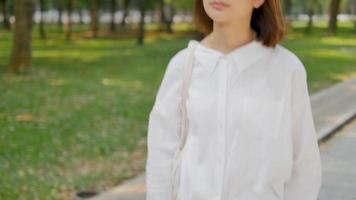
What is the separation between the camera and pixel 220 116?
7.29 feet

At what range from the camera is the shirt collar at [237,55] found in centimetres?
226

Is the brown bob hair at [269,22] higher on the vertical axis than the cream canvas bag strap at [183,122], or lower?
→ higher

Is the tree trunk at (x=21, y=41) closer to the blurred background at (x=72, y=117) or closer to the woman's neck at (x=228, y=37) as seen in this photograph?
the blurred background at (x=72, y=117)

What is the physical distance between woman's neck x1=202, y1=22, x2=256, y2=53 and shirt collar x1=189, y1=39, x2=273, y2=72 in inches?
1.0

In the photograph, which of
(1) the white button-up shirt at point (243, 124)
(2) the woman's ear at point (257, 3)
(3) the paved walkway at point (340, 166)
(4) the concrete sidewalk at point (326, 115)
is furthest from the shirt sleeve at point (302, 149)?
(3) the paved walkway at point (340, 166)

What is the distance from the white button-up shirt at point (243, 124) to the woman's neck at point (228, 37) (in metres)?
0.04

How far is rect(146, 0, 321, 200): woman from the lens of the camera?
223cm

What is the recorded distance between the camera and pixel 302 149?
2.32m

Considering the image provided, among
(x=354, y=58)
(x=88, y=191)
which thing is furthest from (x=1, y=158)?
(x=354, y=58)

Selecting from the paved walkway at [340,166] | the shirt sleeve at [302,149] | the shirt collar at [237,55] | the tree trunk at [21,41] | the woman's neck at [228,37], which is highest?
the woman's neck at [228,37]

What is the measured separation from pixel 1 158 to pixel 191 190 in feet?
19.4

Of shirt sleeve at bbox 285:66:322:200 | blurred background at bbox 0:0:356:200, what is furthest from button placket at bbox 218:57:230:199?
blurred background at bbox 0:0:356:200

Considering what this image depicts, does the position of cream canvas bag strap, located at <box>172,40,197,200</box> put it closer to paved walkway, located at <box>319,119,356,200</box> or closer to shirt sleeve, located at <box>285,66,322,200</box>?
shirt sleeve, located at <box>285,66,322,200</box>

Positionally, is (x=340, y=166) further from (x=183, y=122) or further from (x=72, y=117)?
(x=183, y=122)
